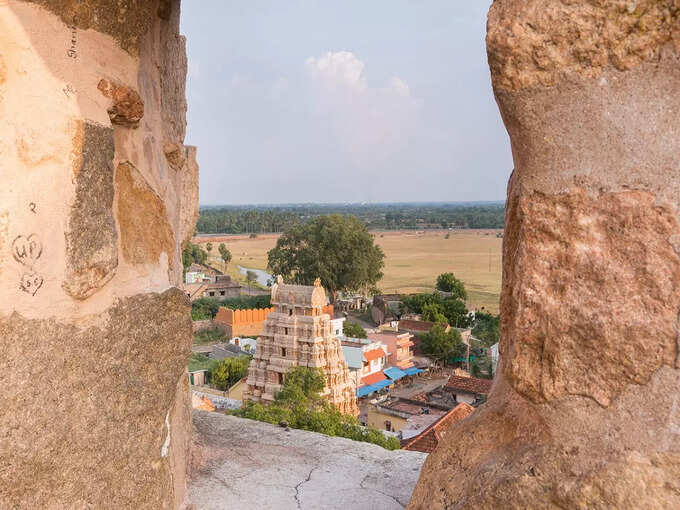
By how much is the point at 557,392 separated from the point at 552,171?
23.7 inches

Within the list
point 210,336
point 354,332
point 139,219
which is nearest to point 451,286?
point 354,332

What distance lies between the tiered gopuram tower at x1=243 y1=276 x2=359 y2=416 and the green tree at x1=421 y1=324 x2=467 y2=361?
1192 cm

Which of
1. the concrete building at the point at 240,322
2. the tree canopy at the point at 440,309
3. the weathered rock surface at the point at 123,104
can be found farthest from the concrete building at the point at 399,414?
the weathered rock surface at the point at 123,104

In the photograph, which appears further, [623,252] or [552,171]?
[552,171]

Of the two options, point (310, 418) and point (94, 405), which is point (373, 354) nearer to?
point (310, 418)

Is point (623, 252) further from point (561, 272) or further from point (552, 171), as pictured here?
point (552, 171)

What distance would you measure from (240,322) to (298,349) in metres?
16.9

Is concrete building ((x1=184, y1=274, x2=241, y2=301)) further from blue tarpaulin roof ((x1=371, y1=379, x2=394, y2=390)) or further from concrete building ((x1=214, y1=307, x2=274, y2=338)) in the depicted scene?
blue tarpaulin roof ((x1=371, y1=379, x2=394, y2=390))

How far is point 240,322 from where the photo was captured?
32188 millimetres

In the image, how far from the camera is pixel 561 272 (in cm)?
173


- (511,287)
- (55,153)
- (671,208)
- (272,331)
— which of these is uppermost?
(55,153)

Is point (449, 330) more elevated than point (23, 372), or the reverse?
point (23, 372)

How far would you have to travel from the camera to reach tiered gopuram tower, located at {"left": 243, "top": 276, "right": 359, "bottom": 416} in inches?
614

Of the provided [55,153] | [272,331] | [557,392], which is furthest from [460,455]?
[272,331]
